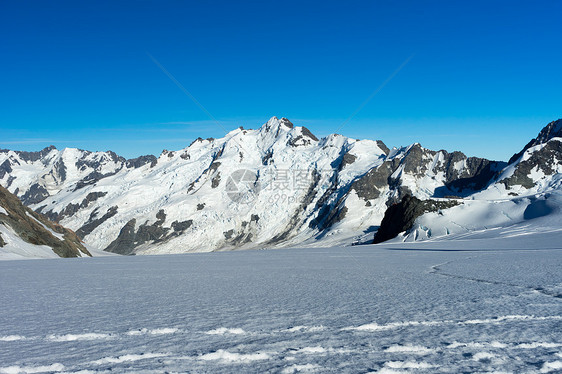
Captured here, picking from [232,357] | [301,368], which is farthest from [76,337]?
[301,368]

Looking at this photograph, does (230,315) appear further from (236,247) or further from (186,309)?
(236,247)

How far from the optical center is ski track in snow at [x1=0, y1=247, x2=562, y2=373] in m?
4.33

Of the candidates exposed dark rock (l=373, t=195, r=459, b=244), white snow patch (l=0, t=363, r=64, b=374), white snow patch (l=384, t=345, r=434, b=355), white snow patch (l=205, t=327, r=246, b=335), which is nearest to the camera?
white snow patch (l=0, t=363, r=64, b=374)

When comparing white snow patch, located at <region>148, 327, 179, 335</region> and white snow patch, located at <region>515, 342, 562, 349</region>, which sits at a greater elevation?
white snow patch, located at <region>148, 327, 179, 335</region>

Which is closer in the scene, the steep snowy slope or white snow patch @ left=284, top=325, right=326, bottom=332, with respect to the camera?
white snow patch @ left=284, top=325, right=326, bottom=332

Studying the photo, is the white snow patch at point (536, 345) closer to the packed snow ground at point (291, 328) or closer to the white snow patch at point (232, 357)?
the packed snow ground at point (291, 328)

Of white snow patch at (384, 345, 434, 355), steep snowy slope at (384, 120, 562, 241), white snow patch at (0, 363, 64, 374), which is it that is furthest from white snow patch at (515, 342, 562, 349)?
steep snowy slope at (384, 120, 562, 241)

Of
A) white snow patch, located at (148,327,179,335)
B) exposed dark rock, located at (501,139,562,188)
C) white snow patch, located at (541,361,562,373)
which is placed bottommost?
white snow patch, located at (541,361,562,373)

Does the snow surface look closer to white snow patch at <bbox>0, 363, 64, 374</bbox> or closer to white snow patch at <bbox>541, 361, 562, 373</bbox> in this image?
white snow patch at <bbox>0, 363, 64, 374</bbox>

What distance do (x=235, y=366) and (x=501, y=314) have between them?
4.59m

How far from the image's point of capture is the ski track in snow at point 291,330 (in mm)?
4332

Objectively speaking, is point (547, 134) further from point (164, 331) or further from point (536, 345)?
point (164, 331)

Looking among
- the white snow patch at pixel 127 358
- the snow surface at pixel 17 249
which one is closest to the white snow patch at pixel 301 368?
the white snow patch at pixel 127 358

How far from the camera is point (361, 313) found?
6684 millimetres
